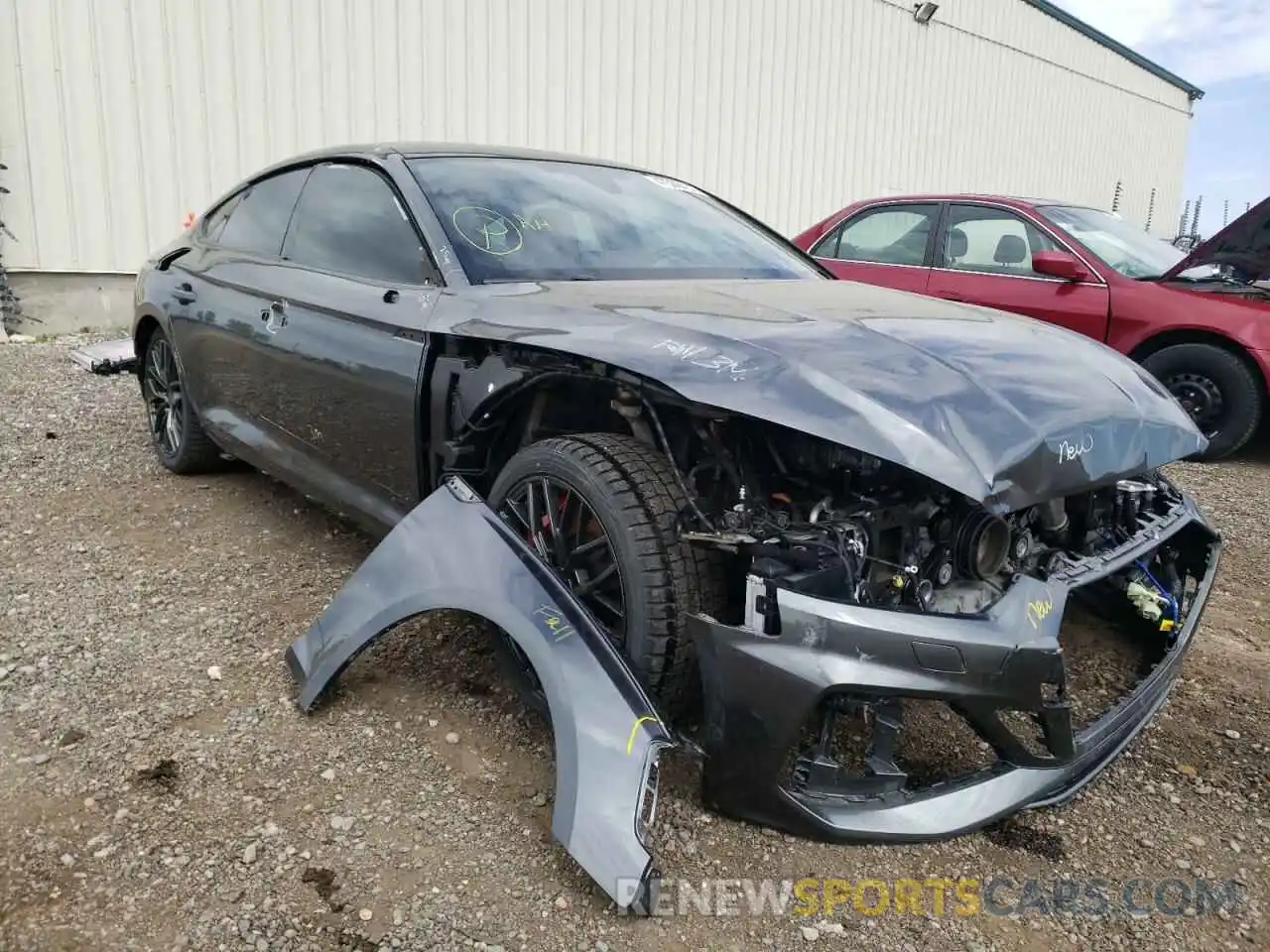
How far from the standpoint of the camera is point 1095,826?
7.04ft

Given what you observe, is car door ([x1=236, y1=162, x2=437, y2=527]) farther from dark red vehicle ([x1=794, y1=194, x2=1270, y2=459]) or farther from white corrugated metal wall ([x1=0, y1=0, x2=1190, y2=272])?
white corrugated metal wall ([x1=0, y1=0, x2=1190, y2=272])

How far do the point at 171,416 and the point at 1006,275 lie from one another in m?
4.66

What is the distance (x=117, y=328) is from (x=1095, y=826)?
794cm

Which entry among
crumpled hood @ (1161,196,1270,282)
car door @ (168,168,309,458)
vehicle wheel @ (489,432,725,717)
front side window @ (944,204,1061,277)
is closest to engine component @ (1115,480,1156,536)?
vehicle wheel @ (489,432,725,717)

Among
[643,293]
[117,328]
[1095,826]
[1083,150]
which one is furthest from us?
[1083,150]

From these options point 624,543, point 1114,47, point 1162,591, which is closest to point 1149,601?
point 1162,591

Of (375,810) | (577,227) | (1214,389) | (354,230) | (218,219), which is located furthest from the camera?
(1214,389)

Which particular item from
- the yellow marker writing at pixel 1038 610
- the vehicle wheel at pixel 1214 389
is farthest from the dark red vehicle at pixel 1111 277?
the yellow marker writing at pixel 1038 610

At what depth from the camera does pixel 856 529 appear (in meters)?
2.02

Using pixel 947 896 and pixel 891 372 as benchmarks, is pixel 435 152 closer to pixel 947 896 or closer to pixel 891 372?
pixel 891 372

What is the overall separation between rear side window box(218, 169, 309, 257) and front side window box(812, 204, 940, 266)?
391 cm

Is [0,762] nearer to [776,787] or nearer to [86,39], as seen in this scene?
[776,787]

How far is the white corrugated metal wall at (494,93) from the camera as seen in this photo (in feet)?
23.9

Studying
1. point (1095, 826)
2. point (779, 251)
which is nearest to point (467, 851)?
point (1095, 826)
